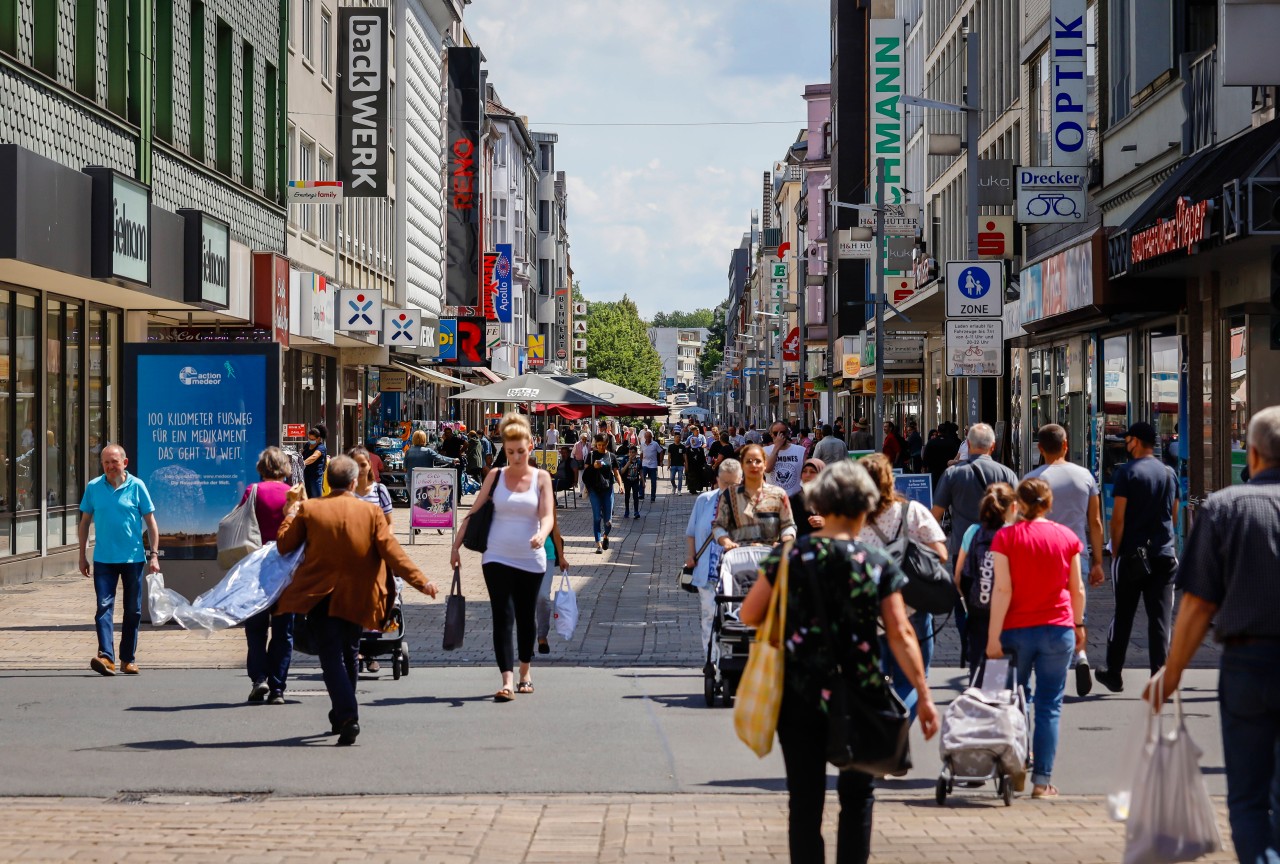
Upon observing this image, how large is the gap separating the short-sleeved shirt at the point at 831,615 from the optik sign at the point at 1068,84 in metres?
20.5

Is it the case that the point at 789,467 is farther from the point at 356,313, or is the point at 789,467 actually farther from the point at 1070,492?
the point at 356,313

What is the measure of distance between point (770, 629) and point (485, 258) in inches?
2718

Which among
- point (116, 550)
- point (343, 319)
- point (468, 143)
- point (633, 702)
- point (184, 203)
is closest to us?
point (633, 702)

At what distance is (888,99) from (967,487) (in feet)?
124

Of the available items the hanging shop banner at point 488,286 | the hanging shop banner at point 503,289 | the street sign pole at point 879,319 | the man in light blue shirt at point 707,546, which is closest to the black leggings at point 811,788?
the man in light blue shirt at point 707,546

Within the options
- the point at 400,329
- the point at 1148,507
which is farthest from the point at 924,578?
the point at 400,329

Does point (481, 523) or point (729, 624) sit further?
point (481, 523)

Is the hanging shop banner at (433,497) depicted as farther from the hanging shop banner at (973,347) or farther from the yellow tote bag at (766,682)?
the yellow tote bag at (766,682)

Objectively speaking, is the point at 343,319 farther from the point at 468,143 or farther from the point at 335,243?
the point at 468,143

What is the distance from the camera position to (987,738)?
7688 millimetres

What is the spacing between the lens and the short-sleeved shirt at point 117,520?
12094 millimetres

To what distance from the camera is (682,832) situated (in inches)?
283

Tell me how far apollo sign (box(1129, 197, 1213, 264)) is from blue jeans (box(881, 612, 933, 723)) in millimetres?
7631

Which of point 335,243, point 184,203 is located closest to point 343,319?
point 335,243
